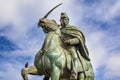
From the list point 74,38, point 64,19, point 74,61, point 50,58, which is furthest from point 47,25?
point 74,61

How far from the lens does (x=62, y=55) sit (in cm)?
1286

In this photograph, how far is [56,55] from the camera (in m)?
12.7

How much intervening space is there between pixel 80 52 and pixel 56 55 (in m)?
1.27

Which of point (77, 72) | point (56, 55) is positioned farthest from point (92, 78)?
point (56, 55)

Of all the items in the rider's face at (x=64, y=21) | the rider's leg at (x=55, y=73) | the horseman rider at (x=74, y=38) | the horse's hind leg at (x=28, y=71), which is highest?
the rider's face at (x=64, y=21)

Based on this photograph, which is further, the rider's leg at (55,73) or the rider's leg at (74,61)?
the rider's leg at (74,61)

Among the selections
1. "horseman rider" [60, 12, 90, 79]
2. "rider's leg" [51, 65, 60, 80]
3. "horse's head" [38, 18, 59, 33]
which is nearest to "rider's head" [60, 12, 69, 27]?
"horseman rider" [60, 12, 90, 79]

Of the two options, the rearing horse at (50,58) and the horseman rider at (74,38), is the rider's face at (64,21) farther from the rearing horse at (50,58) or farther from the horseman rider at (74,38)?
the rearing horse at (50,58)

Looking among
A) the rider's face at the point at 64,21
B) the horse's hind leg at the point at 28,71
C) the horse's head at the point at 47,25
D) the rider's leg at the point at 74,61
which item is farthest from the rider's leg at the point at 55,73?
the rider's face at the point at 64,21

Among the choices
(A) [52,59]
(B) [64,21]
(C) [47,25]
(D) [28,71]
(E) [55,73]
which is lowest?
(E) [55,73]

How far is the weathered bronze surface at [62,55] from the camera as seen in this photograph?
12688 millimetres

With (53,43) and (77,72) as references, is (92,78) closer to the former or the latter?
(77,72)

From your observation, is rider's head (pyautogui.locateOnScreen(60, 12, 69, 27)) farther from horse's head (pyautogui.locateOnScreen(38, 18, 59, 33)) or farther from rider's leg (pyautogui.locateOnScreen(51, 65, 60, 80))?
rider's leg (pyautogui.locateOnScreen(51, 65, 60, 80))

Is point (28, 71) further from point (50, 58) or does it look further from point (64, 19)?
point (64, 19)
